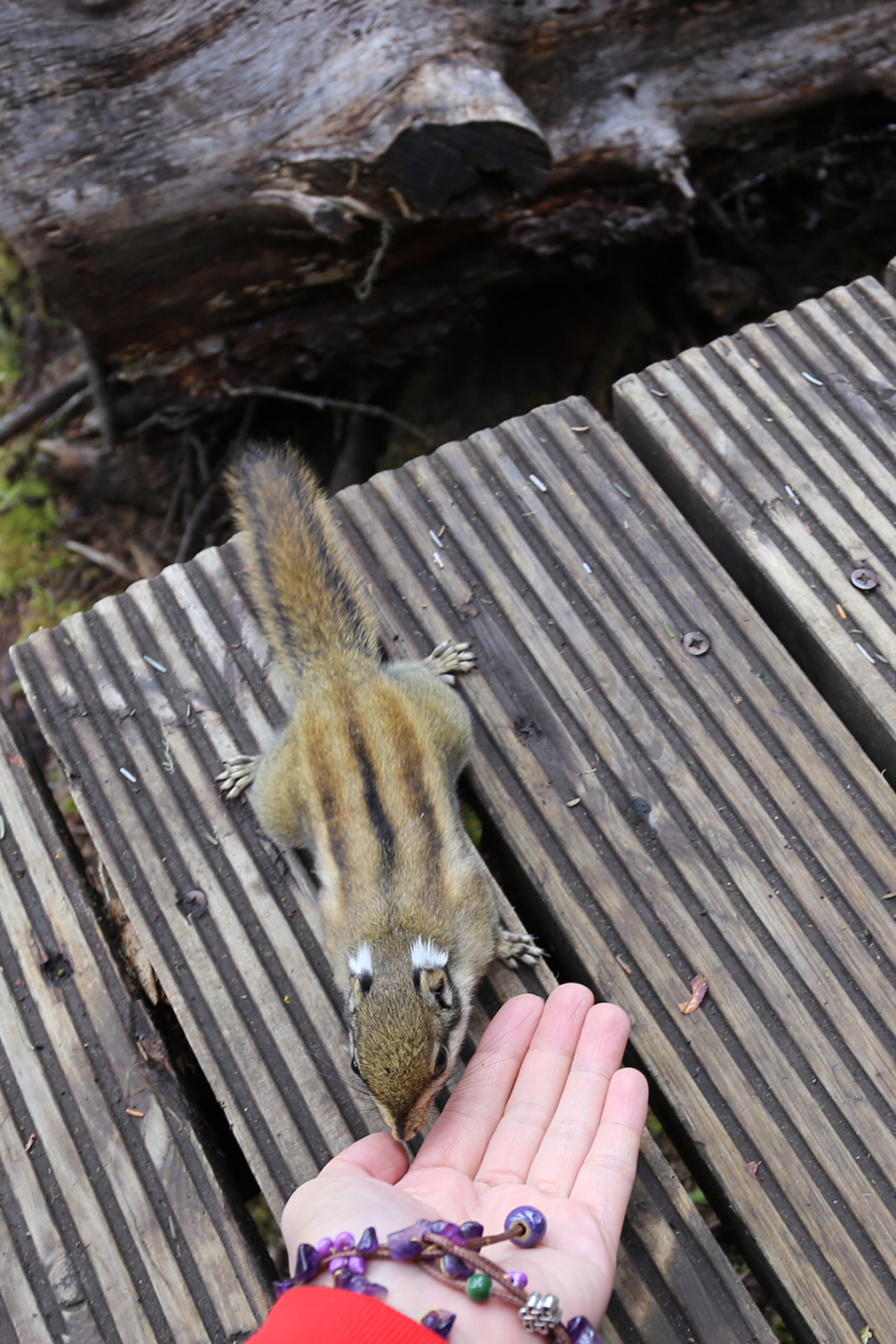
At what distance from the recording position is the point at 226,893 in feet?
7.09

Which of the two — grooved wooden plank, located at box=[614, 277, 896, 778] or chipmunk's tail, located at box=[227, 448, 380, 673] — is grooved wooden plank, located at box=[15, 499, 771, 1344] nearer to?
chipmunk's tail, located at box=[227, 448, 380, 673]

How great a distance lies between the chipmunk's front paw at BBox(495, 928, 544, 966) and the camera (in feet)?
6.81

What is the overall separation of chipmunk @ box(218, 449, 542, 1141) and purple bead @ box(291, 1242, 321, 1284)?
348 mm

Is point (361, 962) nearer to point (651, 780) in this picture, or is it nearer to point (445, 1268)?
point (445, 1268)

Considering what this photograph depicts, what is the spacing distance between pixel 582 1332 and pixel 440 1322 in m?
0.22

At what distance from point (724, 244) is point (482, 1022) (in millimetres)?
3487

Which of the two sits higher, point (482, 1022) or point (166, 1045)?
point (166, 1045)

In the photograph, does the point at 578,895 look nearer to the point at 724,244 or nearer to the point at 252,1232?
the point at 252,1232

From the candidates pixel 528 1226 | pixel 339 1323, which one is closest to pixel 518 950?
pixel 528 1226

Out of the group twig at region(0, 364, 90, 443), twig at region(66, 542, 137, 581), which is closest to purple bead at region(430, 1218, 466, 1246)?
twig at region(66, 542, 137, 581)

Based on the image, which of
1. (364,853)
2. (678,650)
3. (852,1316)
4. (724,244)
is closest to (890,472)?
(678,650)

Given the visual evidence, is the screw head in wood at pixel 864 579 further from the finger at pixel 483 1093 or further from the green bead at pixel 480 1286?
the green bead at pixel 480 1286

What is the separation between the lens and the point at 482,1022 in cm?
205

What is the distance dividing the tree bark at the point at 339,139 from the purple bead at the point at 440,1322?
2.66m
